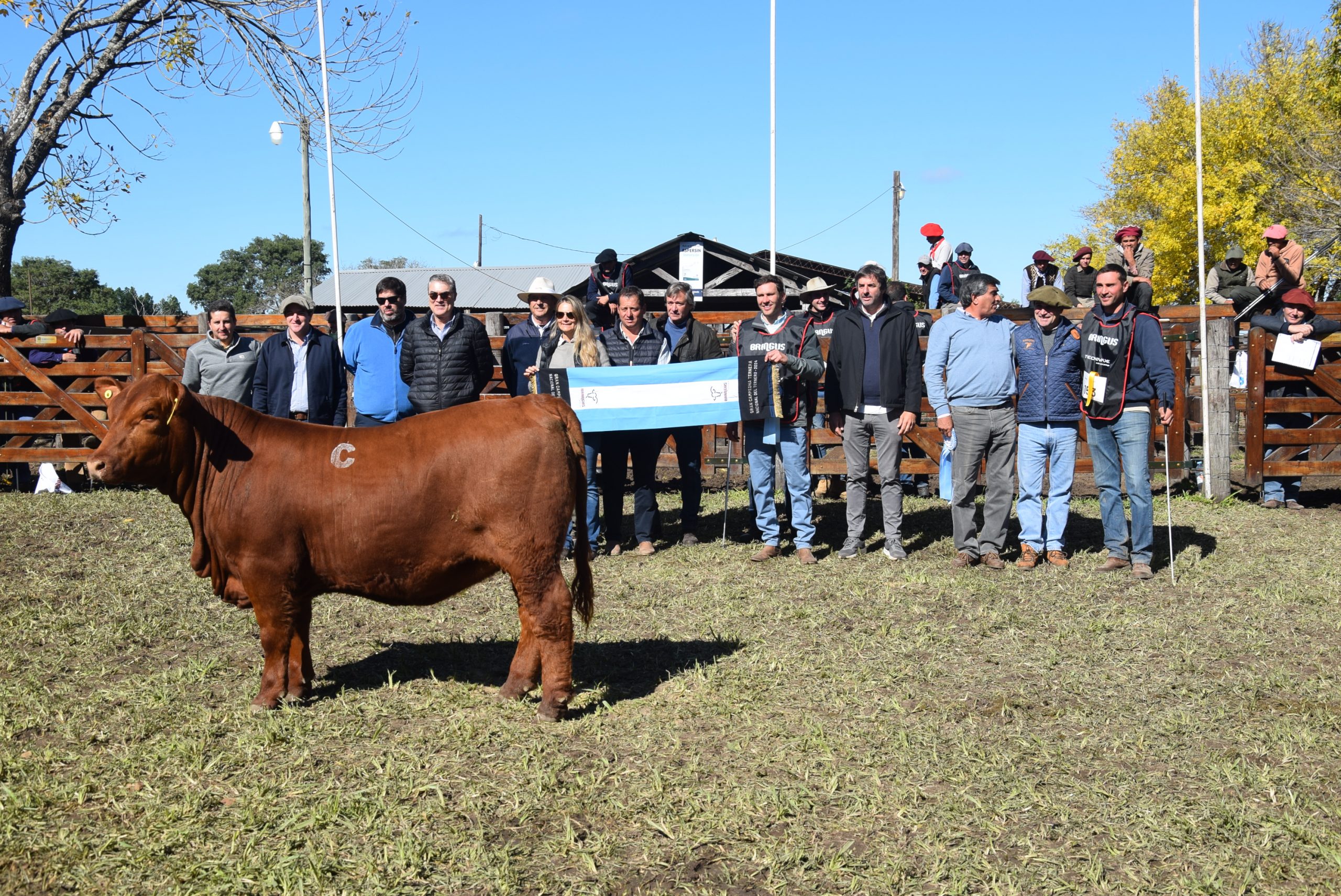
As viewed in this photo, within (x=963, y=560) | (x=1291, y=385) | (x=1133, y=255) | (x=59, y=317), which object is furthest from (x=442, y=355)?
(x=1133, y=255)

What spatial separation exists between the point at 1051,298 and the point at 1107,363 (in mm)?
916

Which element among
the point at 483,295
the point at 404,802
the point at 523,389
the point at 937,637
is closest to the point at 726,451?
the point at 523,389

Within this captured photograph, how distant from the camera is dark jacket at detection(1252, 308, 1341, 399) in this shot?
10789 millimetres

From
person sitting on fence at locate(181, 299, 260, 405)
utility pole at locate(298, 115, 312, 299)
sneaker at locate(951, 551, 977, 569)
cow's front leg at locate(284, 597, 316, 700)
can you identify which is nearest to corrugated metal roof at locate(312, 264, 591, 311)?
utility pole at locate(298, 115, 312, 299)

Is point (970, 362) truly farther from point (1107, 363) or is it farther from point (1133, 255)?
point (1133, 255)

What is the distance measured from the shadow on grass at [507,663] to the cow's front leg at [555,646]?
43 centimetres

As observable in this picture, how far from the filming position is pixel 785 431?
8.79 metres

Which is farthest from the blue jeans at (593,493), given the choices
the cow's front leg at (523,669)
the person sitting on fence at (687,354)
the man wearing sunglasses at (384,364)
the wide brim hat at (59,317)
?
the wide brim hat at (59,317)

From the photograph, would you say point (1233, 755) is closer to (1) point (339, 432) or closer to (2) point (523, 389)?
(1) point (339, 432)

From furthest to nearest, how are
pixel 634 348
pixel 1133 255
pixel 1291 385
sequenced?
1. pixel 1133 255
2. pixel 1291 385
3. pixel 634 348

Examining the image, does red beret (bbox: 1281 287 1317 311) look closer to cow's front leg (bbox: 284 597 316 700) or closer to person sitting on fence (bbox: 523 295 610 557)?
person sitting on fence (bbox: 523 295 610 557)

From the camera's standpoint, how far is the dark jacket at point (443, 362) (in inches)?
311

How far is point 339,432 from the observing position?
208 inches

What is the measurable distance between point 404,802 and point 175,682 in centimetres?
216
